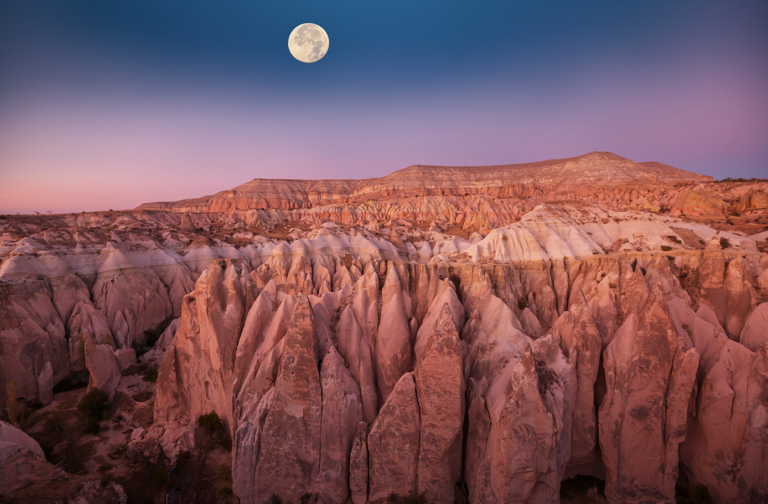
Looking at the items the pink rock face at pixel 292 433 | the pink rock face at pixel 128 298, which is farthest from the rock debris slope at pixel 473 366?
the pink rock face at pixel 128 298

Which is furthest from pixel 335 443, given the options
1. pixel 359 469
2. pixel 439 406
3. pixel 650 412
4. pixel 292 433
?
pixel 650 412

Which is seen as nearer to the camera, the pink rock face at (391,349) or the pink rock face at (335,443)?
the pink rock face at (335,443)

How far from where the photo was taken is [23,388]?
1922 cm

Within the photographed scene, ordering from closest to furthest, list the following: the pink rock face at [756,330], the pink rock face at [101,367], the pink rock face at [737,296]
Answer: the pink rock face at [756,330] < the pink rock face at [737,296] < the pink rock face at [101,367]

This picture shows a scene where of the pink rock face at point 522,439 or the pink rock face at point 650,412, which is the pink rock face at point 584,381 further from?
the pink rock face at point 522,439

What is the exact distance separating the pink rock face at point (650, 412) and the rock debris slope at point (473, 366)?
62 millimetres

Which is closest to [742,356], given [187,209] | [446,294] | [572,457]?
[572,457]

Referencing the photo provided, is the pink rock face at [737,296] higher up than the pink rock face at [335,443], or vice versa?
the pink rock face at [737,296]

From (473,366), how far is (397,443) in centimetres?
441

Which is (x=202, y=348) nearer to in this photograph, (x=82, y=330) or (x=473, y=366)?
(x=473, y=366)

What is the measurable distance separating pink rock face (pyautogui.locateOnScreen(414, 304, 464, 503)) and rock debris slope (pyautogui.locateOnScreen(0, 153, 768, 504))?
63 mm

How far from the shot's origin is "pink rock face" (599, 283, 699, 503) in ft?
36.4

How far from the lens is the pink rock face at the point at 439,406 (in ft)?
34.2

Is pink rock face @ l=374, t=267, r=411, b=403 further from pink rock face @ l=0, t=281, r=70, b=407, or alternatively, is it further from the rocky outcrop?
pink rock face @ l=0, t=281, r=70, b=407
